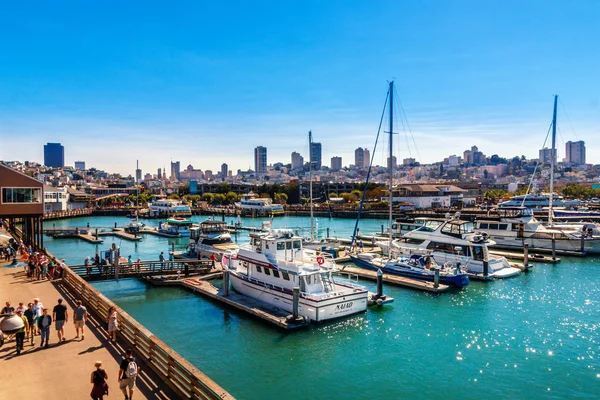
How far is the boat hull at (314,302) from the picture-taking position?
72.5 ft

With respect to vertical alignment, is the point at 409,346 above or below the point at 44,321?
below

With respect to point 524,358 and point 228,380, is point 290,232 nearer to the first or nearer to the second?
point 228,380

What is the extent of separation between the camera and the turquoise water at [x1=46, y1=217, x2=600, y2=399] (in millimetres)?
16391

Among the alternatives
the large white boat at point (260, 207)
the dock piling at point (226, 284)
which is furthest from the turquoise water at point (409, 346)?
the large white boat at point (260, 207)

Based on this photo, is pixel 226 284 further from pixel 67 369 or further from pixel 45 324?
pixel 67 369

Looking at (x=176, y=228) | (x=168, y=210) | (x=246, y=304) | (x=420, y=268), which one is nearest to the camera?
(x=246, y=304)

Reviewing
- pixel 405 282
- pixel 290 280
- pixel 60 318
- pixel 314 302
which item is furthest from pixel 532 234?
pixel 60 318

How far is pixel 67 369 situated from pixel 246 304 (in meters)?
13.2

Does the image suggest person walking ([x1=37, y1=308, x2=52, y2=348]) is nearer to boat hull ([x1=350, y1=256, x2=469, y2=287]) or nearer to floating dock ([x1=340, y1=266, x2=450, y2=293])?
floating dock ([x1=340, y1=266, x2=450, y2=293])

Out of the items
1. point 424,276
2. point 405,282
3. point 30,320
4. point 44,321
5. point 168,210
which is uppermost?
point 44,321

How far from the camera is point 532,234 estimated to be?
152ft

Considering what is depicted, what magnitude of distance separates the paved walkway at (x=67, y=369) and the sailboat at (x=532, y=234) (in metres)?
41.0

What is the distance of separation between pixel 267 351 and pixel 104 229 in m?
61.1

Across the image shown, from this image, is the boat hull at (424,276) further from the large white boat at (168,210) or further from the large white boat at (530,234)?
the large white boat at (168,210)
